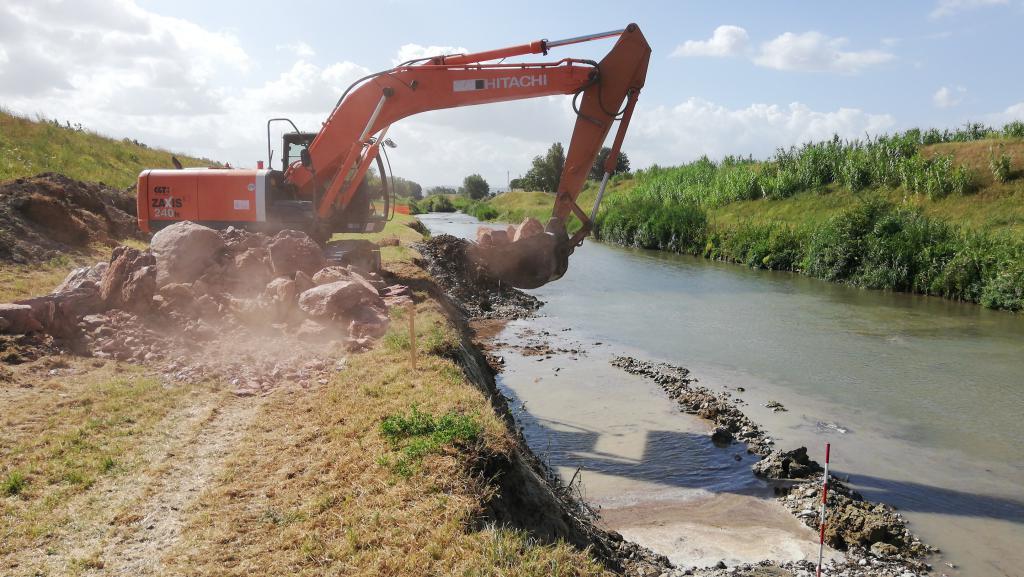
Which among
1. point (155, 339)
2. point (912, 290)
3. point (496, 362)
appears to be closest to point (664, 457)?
point (496, 362)

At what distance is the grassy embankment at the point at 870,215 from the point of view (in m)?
21.7

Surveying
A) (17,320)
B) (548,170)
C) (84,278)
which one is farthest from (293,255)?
(548,170)

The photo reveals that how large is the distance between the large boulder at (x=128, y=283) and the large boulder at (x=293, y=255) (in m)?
1.76

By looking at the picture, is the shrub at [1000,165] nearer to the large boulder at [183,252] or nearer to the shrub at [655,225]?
the shrub at [655,225]

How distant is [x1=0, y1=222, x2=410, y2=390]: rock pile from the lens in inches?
352

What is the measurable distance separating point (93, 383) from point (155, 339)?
155 cm

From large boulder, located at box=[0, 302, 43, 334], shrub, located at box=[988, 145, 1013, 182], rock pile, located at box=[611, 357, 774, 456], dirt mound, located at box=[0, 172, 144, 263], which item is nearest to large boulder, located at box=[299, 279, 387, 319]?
large boulder, located at box=[0, 302, 43, 334]

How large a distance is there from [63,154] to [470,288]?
17312mm

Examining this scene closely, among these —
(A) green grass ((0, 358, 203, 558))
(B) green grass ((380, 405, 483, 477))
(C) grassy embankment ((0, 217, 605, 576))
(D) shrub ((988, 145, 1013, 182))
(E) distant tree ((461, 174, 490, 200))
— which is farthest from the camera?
(E) distant tree ((461, 174, 490, 200))

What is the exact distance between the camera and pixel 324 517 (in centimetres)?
505

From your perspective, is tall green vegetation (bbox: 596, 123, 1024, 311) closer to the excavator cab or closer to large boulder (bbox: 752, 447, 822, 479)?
large boulder (bbox: 752, 447, 822, 479)

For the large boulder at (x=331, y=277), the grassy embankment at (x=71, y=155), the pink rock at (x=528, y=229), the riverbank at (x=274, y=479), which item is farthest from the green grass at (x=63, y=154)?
the riverbank at (x=274, y=479)

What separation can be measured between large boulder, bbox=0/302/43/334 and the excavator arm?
539cm

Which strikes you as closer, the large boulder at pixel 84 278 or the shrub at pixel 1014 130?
the large boulder at pixel 84 278
